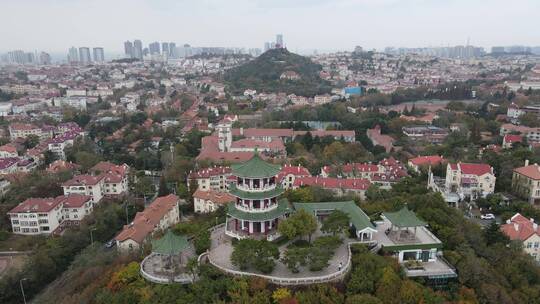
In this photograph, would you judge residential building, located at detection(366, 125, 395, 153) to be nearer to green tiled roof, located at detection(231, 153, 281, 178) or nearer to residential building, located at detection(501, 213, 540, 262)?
residential building, located at detection(501, 213, 540, 262)

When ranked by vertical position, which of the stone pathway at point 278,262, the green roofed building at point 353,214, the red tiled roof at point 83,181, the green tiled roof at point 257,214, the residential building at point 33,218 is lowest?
the residential building at point 33,218

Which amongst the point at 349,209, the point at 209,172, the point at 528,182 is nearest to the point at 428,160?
the point at 528,182

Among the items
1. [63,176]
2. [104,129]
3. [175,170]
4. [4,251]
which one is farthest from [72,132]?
[4,251]

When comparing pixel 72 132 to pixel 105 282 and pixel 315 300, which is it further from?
pixel 315 300

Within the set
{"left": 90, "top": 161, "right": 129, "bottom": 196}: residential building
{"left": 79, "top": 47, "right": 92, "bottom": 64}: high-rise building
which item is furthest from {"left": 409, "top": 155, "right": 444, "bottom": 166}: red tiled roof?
{"left": 79, "top": 47, "right": 92, "bottom": 64}: high-rise building

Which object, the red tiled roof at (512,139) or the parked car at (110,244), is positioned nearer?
the parked car at (110,244)

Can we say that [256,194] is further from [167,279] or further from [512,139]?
[512,139]

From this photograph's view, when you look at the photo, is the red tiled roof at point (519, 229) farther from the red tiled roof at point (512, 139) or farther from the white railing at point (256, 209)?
the red tiled roof at point (512, 139)

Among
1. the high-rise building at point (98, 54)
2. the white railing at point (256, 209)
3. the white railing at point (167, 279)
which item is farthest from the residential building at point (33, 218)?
the high-rise building at point (98, 54)
